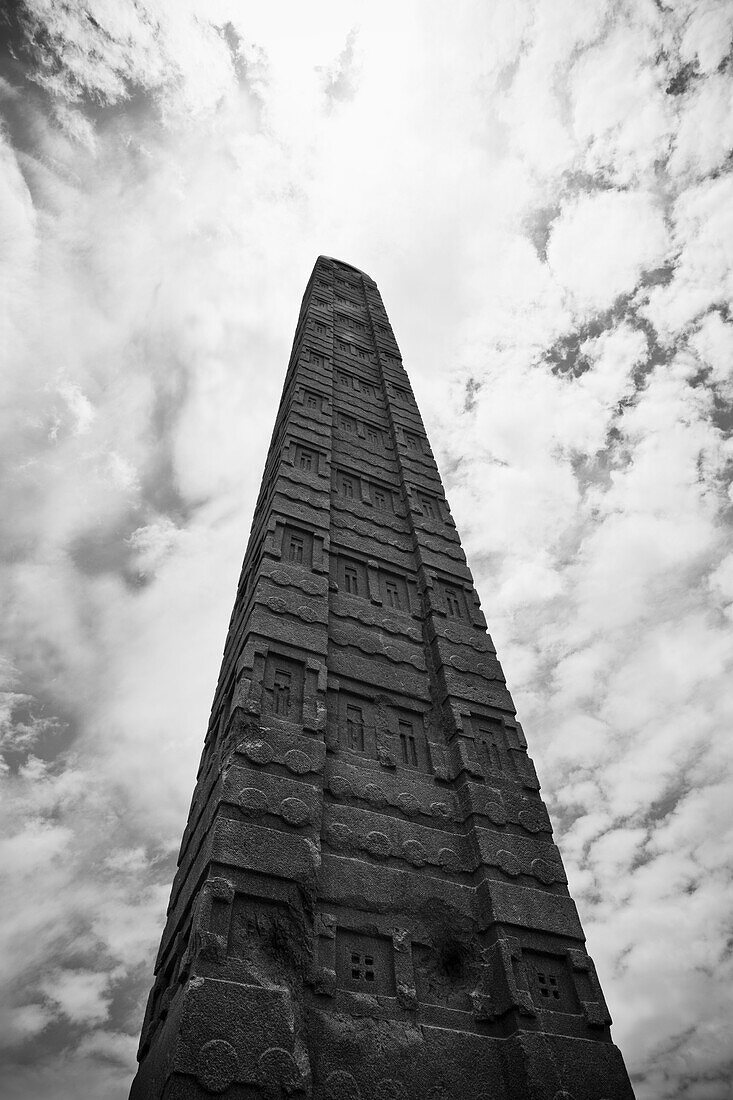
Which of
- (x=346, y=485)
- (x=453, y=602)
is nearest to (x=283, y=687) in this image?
(x=453, y=602)

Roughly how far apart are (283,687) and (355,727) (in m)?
1.09

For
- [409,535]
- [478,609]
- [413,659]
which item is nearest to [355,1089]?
[413,659]

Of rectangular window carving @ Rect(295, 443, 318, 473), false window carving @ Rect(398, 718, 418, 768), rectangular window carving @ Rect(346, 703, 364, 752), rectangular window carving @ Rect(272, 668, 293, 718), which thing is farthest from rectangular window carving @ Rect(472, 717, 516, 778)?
rectangular window carving @ Rect(295, 443, 318, 473)

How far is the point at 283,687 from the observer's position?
27.1 ft

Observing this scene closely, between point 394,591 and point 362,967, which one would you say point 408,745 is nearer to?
point 362,967

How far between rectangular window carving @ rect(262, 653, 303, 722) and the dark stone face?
0.09 feet

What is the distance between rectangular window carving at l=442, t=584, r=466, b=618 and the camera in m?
11.2

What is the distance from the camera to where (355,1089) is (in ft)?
16.9

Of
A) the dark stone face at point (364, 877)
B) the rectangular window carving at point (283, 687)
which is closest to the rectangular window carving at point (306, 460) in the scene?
the dark stone face at point (364, 877)

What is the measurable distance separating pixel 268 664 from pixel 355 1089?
445cm

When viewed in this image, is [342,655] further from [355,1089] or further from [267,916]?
[355,1089]

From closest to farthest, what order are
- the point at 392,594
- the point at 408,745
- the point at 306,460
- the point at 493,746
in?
1. the point at 408,745
2. the point at 493,746
3. the point at 392,594
4. the point at 306,460

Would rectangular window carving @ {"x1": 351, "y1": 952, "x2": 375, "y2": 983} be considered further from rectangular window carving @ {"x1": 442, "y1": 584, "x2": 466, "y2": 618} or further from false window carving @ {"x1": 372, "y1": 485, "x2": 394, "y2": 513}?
false window carving @ {"x1": 372, "y1": 485, "x2": 394, "y2": 513}

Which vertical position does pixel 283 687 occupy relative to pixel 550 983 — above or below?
above
